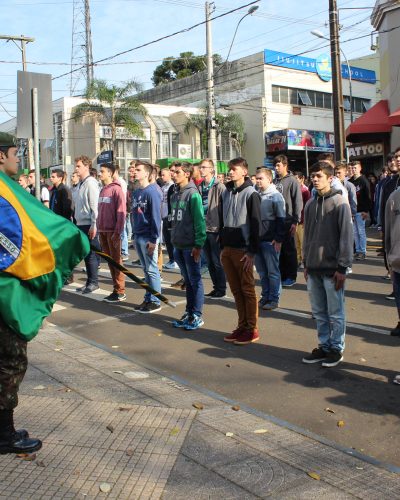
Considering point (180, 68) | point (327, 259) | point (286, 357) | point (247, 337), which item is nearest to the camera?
point (327, 259)

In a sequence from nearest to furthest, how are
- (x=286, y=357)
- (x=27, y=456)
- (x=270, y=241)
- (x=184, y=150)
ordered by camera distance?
1. (x=27, y=456)
2. (x=286, y=357)
3. (x=270, y=241)
4. (x=184, y=150)

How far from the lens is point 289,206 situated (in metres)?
9.00

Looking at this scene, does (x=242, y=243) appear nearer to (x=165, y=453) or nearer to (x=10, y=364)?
(x=165, y=453)

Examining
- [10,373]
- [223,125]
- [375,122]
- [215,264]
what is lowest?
[10,373]

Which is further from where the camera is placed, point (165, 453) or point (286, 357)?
point (286, 357)

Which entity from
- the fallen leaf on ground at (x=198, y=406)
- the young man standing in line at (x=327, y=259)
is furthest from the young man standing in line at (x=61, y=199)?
the fallen leaf on ground at (x=198, y=406)

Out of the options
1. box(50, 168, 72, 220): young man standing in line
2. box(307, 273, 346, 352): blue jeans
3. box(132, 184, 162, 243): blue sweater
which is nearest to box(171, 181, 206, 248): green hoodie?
box(132, 184, 162, 243): blue sweater

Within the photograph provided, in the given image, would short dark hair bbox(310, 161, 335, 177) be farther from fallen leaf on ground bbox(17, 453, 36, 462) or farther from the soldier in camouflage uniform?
fallen leaf on ground bbox(17, 453, 36, 462)

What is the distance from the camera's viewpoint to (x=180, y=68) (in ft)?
185

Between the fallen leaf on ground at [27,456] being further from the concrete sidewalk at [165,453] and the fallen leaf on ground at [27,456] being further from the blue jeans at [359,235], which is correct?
the blue jeans at [359,235]

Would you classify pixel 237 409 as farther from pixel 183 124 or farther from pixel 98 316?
pixel 183 124

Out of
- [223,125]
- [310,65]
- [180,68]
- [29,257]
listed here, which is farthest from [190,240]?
[180,68]

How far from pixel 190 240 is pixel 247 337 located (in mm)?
1373

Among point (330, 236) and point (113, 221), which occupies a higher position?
point (113, 221)
